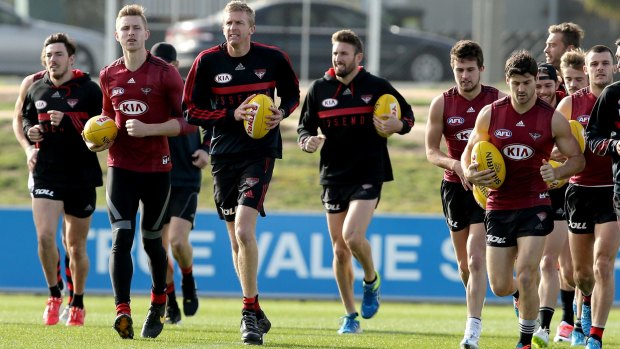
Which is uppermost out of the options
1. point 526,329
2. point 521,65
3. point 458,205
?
point 521,65

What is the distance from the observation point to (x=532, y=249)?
341 inches

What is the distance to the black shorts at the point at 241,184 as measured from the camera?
31.6ft

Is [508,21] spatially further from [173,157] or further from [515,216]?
[515,216]

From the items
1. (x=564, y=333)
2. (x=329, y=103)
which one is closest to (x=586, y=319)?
(x=564, y=333)

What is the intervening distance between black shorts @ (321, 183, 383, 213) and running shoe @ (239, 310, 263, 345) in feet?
7.09

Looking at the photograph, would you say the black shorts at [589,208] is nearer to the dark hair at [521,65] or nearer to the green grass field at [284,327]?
the green grass field at [284,327]

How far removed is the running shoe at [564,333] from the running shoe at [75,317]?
412 centimetres

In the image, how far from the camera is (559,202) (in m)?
10.6

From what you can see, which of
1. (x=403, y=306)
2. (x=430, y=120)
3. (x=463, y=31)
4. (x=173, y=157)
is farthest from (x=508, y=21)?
(x=430, y=120)

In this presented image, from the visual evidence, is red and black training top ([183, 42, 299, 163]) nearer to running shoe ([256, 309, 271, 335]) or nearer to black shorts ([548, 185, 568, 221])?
running shoe ([256, 309, 271, 335])

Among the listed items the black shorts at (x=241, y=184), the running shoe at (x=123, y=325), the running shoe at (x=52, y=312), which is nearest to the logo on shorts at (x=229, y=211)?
the black shorts at (x=241, y=184)

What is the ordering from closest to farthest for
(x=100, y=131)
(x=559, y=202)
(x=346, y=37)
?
(x=100, y=131) → (x=559, y=202) → (x=346, y=37)

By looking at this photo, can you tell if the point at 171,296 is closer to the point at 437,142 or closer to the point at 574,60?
the point at 437,142

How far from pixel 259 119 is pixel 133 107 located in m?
1.03
